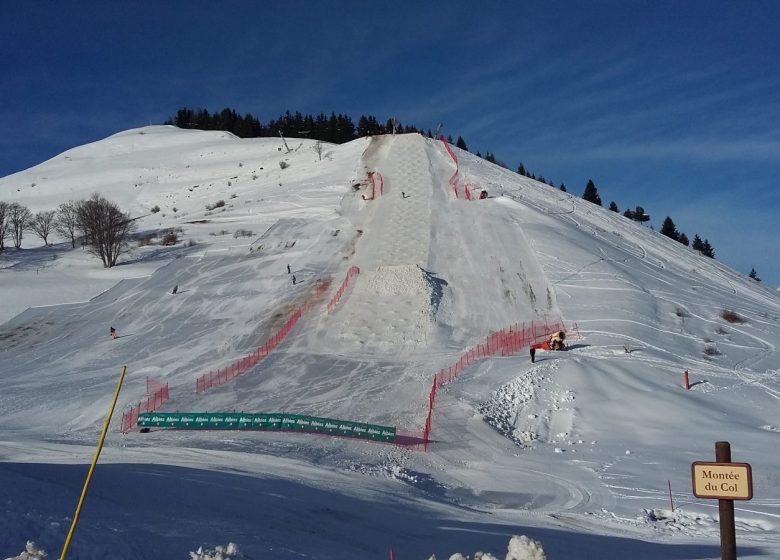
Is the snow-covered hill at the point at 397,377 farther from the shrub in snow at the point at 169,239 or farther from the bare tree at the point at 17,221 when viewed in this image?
the bare tree at the point at 17,221

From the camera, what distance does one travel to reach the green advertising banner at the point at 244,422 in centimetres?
2012

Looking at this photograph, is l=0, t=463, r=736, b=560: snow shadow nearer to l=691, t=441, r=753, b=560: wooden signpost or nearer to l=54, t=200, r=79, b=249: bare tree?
l=691, t=441, r=753, b=560: wooden signpost

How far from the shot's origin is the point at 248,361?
28109 millimetres

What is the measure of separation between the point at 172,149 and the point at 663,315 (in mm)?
87557

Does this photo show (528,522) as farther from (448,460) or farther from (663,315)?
(663,315)

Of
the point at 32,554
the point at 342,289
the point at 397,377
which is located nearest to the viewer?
the point at 32,554

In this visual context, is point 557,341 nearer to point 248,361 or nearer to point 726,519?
point 248,361

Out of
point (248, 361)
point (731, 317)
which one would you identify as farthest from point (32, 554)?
point (731, 317)

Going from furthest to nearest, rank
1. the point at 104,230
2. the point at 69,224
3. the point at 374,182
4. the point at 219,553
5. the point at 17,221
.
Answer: the point at 17,221, the point at 69,224, the point at 374,182, the point at 104,230, the point at 219,553

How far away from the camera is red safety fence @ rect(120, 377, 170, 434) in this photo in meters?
21.4

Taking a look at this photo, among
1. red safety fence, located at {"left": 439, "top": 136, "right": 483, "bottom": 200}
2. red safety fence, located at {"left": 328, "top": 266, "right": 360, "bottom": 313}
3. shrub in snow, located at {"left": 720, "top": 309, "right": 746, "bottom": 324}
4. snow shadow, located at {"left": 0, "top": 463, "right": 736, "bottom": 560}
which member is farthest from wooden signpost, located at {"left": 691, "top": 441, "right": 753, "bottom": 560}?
red safety fence, located at {"left": 439, "top": 136, "right": 483, "bottom": 200}

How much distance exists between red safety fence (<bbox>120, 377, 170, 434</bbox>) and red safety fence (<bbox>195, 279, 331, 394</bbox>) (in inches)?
49.2

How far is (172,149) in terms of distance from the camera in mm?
103688

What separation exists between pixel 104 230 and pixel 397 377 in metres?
30.1
